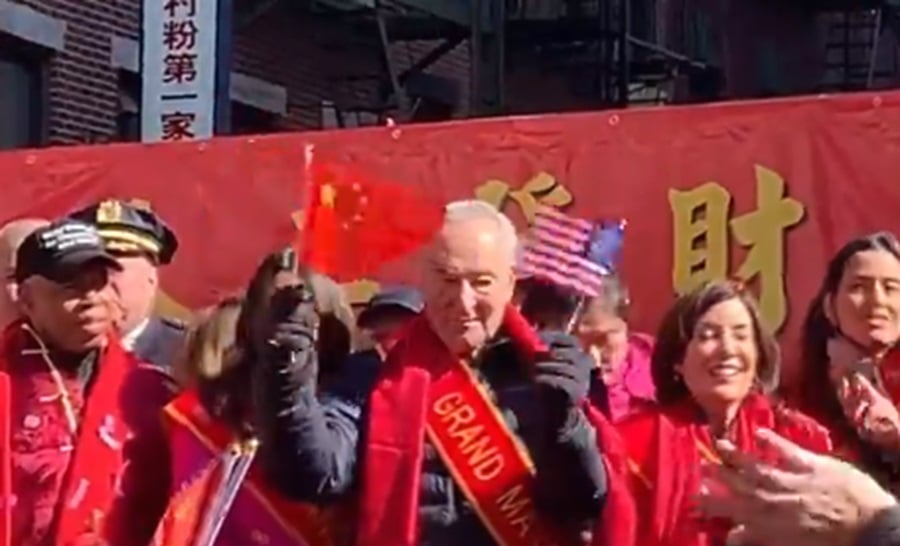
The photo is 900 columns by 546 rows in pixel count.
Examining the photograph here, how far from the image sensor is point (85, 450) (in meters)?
5.04

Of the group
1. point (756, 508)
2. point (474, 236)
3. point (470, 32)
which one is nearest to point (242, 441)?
point (474, 236)

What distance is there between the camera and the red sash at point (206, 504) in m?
4.78

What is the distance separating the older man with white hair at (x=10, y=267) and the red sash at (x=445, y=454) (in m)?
1.25

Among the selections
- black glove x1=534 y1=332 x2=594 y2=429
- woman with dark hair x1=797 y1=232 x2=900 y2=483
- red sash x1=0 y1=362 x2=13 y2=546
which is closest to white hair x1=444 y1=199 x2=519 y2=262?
black glove x1=534 y1=332 x2=594 y2=429

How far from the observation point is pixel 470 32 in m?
16.2

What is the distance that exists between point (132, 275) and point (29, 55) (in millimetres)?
7878

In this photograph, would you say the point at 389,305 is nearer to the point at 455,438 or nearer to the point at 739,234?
the point at 739,234

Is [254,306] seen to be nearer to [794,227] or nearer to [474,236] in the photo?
[474,236]

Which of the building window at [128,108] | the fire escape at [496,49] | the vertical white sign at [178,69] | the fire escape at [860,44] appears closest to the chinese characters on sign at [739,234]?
the vertical white sign at [178,69]

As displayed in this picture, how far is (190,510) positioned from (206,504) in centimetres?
4

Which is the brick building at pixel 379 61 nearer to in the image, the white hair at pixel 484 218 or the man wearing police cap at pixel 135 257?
the man wearing police cap at pixel 135 257

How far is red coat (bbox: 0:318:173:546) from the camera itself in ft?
16.6

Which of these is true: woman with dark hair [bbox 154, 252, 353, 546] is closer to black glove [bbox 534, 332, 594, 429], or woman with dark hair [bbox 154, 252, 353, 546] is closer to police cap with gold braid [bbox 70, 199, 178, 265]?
police cap with gold braid [bbox 70, 199, 178, 265]

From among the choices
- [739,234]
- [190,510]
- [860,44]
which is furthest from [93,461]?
[860,44]
